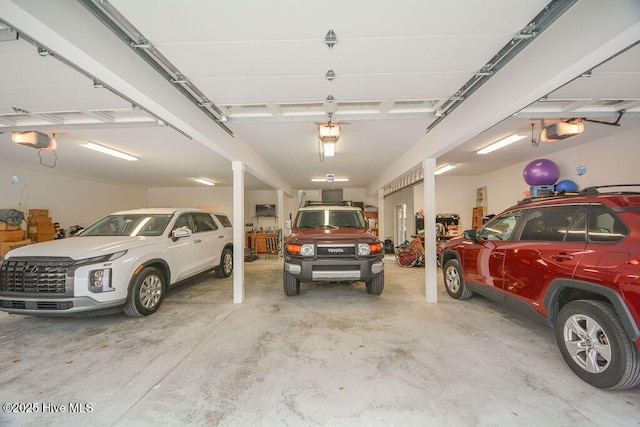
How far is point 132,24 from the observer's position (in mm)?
1794

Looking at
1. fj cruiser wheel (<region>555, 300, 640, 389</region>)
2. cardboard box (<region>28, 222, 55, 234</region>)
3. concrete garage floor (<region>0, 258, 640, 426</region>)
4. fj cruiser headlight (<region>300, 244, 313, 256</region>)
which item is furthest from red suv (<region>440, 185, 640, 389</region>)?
cardboard box (<region>28, 222, 55, 234</region>)

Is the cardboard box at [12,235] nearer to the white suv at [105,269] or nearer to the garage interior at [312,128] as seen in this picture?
the garage interior at [312,128]

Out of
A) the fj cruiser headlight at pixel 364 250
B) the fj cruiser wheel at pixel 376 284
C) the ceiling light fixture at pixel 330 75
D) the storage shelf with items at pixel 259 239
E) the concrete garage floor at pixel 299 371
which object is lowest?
the concrete garage floor at pixel 299 371

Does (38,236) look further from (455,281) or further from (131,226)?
(455,281)

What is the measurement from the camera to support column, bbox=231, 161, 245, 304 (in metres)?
4.16

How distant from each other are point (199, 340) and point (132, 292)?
1324 millimetres

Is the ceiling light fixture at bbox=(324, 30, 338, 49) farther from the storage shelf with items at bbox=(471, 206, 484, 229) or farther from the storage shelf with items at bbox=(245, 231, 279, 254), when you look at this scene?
the storage shelf with items at bbox=(471, 206, 484, 229)

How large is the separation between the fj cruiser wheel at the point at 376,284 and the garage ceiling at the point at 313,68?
2328 mm

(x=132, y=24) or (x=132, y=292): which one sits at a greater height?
(x=132, y=24)

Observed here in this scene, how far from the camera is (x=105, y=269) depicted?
3.01 m

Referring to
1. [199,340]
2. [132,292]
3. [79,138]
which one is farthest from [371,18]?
[79,138]

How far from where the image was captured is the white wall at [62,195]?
22.3 feet

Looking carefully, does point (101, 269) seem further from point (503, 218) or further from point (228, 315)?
point (503, 218)

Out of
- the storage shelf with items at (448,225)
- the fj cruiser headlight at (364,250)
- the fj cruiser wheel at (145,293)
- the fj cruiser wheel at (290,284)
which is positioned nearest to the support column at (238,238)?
the fj cruiser wheel at (290,284)
